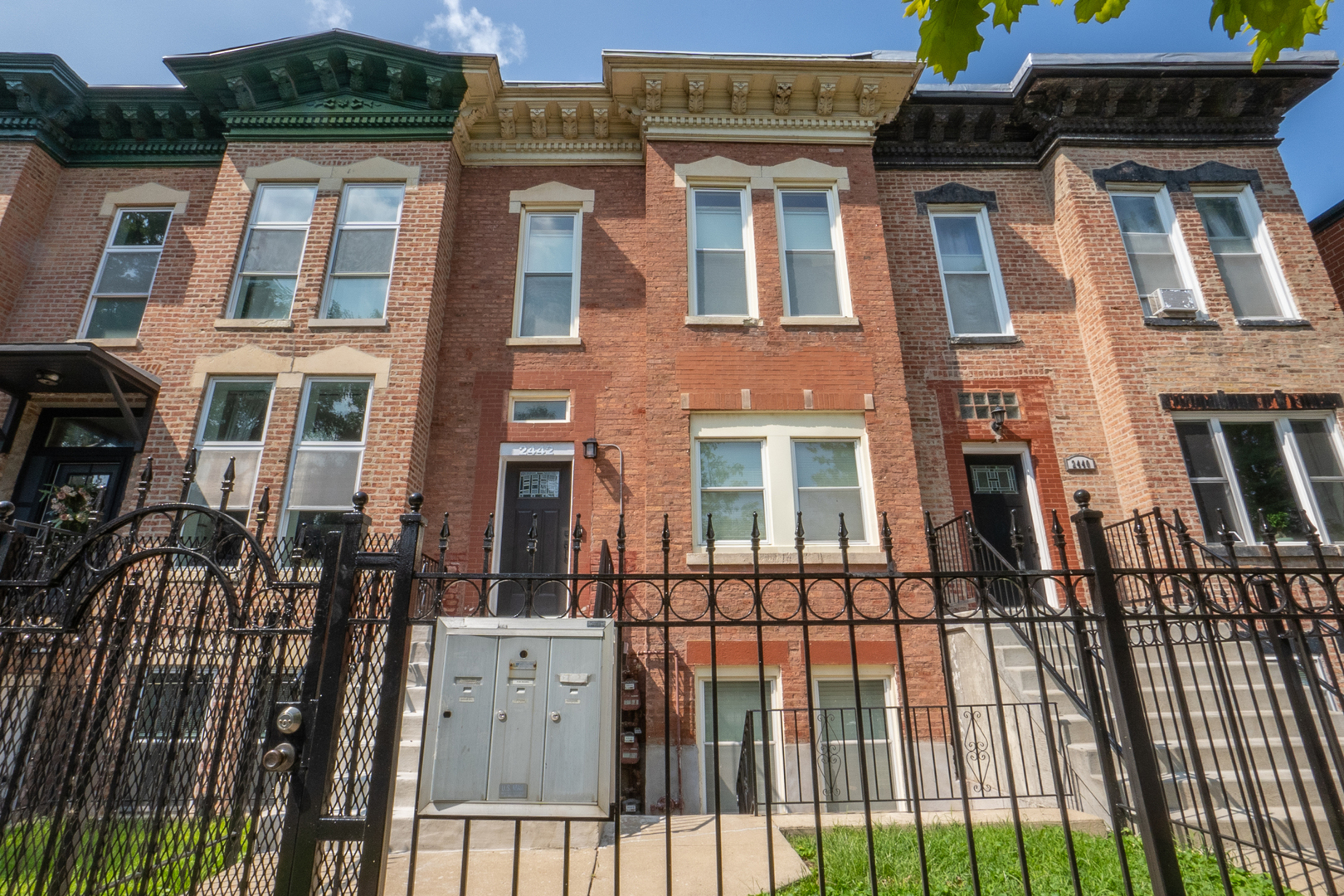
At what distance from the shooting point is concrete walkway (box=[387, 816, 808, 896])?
415cm

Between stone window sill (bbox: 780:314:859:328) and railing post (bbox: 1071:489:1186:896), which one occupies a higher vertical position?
stone window sill (bbox: 780:314:859:328)

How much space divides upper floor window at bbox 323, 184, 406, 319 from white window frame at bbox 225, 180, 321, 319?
41 centimetres

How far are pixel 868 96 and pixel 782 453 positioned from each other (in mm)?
6055

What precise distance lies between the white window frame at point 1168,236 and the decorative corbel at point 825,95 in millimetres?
4572

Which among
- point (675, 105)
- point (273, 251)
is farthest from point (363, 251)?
point (675, 105)

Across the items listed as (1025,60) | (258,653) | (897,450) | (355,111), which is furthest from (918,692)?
(355,111)

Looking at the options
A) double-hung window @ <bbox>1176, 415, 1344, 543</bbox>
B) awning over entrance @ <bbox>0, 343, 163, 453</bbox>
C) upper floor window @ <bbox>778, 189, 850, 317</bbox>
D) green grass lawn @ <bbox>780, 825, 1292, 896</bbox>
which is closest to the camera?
green grass lawn @ <bbox>780, 825, 1292, 896</bbox>

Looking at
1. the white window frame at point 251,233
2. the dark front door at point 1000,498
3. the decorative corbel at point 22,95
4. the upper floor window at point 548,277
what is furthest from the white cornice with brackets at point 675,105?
the decorative corbel at point 22,95

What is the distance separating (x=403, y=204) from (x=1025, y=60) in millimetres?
10136

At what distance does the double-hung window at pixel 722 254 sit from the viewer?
10.1 meters

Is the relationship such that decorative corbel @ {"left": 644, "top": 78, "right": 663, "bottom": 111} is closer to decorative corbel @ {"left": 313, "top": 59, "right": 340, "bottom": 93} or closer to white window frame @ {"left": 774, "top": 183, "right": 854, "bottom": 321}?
white window frame @ {"left": 774, "top": 183, "right": 854, "bottom": 321}

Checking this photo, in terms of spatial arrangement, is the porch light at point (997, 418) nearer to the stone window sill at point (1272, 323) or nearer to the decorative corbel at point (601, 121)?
the stone window sill at point (1272, 323)

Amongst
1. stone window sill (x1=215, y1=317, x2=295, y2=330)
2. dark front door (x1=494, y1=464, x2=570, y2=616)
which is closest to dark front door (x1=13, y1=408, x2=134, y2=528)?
stone window sill (x1=215, y1=317, x2=295, y2=330)

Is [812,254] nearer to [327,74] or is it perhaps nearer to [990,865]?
[327,74]
